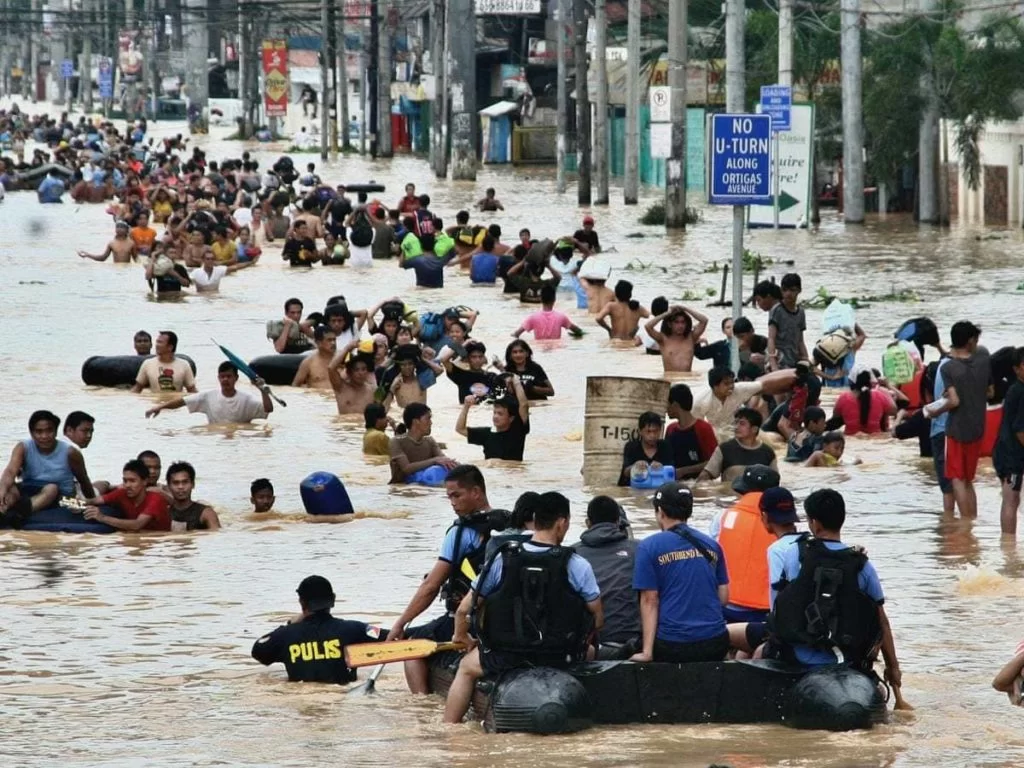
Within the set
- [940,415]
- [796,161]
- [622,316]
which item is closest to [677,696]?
[940,415]

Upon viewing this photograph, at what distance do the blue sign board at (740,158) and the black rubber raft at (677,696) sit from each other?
28.9 ft

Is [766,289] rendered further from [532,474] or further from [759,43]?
[759,43]

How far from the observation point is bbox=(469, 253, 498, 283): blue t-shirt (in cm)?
3581

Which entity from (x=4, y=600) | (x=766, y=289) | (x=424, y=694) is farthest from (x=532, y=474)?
(x=424, y=694)

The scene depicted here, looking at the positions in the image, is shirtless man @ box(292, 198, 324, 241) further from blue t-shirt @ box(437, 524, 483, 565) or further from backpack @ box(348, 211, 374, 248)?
blue t-shirt @ box(437, 524, 483, 565)

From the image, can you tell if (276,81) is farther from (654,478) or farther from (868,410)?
(654,478)

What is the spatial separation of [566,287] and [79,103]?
463ft

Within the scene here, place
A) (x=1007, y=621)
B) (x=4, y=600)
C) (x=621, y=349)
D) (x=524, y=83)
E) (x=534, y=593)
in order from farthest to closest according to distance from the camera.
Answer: (x=524, y=83) < (x=621, y=349) < (x=4, y=600) < (x=1007, y=621) < (x=534, y=593)

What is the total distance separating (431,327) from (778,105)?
36.0ft

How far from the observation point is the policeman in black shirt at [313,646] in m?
10.9

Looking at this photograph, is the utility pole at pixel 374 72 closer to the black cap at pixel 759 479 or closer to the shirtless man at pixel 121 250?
the shirtless man at pixel 121 250

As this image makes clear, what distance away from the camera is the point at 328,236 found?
4284 cm

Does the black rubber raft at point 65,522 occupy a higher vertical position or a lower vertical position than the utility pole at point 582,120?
lower

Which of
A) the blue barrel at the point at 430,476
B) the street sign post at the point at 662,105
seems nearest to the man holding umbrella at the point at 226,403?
the blue barrel at the point at 430,476
